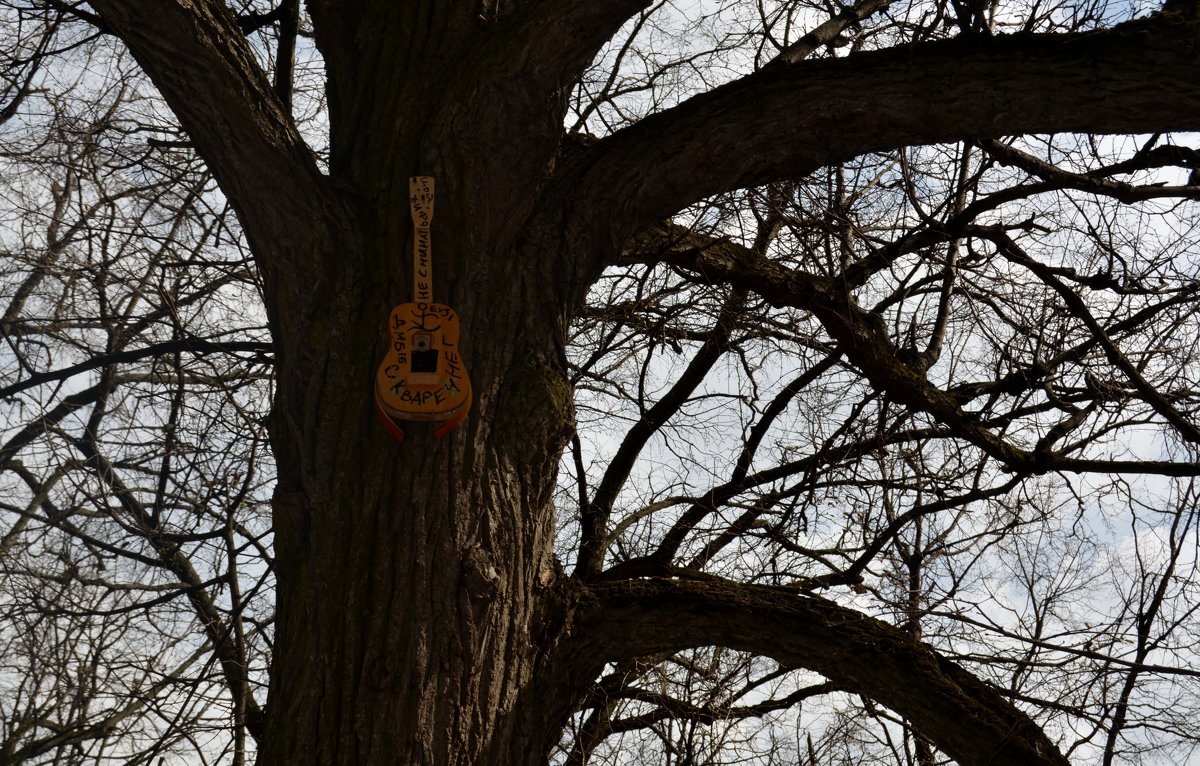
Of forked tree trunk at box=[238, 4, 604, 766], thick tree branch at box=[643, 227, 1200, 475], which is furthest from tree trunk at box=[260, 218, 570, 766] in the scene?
thick tree branch at box=[643, 227, 1200, 475]

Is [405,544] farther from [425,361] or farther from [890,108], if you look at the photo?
[890,108]

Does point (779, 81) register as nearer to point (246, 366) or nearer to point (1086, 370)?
point (1086, 370)

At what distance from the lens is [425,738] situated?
7.96 feet

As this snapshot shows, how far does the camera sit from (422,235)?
2.80 m

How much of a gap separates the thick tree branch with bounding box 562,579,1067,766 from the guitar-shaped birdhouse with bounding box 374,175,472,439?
720 mm

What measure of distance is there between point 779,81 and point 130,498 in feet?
10.4

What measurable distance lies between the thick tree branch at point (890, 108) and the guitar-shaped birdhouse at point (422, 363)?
52 cm

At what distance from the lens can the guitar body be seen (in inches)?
103

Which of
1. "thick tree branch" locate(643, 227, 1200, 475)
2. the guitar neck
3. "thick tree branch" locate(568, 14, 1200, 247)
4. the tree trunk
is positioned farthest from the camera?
"thick tree branch" locate(643, 227, 1200, 475)

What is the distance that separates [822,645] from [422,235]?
1565 mm

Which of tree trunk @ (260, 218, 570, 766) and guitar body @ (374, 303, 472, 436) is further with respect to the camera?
guitar body @ (374, 303, 472, 436)

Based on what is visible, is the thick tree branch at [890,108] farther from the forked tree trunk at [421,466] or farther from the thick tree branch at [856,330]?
the thick tree branch at [856,330]

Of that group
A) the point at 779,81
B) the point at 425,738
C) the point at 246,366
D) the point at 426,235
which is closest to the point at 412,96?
the point at 426,235

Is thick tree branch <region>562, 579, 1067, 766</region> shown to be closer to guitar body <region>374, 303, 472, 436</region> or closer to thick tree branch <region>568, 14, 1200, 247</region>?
guitar body <region>374, 303, 472, 436</region>
